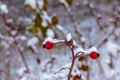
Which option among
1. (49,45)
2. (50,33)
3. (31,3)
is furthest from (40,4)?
(49,45)

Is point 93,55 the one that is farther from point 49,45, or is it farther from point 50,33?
point 50,33

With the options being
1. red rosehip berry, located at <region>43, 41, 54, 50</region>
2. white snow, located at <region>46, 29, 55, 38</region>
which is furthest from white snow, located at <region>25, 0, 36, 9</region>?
red rosehip berry, located at <region>43, 41, 54, 50</region>

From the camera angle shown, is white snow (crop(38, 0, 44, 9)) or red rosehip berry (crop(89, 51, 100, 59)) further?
white snow (crop(38, 0, 44, 9))

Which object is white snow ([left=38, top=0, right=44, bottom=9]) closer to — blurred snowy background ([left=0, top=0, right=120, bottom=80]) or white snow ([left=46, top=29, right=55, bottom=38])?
blurred snowy background ([left=0, top=0, right=120, bottom=80])

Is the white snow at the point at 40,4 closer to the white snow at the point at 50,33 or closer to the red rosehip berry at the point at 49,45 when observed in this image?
the white snow at the point at 50,33

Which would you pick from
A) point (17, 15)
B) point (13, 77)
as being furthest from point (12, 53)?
point (17, 15)

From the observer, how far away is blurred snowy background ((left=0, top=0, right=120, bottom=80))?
7.12 ft

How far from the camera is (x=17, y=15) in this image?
6.05 metres

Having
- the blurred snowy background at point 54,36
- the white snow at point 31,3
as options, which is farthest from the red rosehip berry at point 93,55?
the white snow at point 31,3

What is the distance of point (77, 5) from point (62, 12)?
0.99ft

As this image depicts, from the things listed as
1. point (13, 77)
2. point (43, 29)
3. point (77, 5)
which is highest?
point (77, 5)

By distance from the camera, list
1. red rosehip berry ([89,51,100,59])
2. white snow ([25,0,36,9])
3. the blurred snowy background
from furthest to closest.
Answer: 1. the blurred snowy background
2. white snow ([25,0,36,9])
3. red rosehip berry ([89,51,100,59])

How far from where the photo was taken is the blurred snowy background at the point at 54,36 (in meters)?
2.17

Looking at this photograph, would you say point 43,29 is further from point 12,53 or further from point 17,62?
point 12,53
